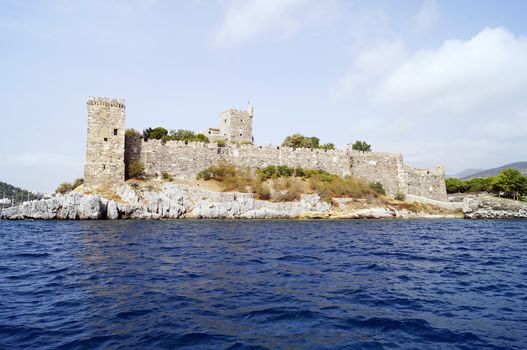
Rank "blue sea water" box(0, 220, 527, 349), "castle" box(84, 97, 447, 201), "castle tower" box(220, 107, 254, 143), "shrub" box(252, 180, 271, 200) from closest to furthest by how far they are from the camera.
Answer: "blue sea water" box(0, 220, 527, 349) < "castle" box(84, 97, 447, 201) < "shrub" box(252, 180, 271, 200) < "castle tower" box(220, 107, 254, 143)

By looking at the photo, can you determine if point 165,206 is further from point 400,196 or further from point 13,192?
point 13,192

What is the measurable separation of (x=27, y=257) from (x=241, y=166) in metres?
30.0

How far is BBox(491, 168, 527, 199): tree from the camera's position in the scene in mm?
54688

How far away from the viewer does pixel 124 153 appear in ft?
122

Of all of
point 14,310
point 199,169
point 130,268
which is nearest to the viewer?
point 14,310

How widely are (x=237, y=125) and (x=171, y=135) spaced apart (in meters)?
9.23

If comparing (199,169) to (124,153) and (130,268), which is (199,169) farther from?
(130,268)

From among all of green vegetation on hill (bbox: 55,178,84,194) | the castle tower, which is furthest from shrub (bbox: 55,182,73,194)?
the castle tower

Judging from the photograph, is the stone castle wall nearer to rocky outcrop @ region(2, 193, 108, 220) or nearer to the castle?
the castle

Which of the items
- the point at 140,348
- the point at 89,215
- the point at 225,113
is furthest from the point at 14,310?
the point at 225,113

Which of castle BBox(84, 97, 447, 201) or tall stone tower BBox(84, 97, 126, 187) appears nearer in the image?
tall stone tower BBox(84, 97, 126, 187)

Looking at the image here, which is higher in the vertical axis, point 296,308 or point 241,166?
point 241,166

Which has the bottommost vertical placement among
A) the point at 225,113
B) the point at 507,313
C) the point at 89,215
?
the point at 507,313

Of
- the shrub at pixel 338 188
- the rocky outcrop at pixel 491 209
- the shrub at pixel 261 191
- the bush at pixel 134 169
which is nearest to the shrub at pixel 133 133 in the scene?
the bush at pixel 134 169
